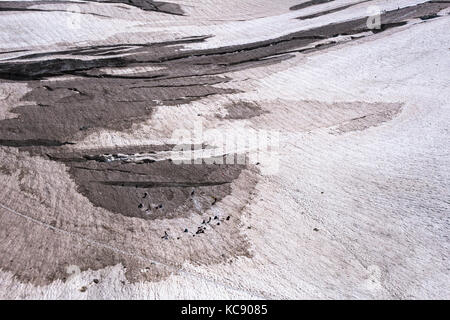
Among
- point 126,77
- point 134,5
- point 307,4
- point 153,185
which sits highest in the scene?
point 134,5

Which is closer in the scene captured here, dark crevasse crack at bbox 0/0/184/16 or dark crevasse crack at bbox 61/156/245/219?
dark crevasse crack at bbox 61/156/245/219

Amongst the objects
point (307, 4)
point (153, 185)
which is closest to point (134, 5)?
point (307, 4)

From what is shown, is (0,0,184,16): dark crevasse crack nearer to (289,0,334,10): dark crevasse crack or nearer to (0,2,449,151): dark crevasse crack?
(0,2,449,151): dark crevasse crack

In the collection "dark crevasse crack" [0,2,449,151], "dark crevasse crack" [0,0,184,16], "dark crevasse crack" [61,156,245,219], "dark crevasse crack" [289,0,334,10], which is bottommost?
"dark crevasse crack" [61,156,245,219]

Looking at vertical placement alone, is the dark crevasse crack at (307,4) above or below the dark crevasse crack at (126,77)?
above

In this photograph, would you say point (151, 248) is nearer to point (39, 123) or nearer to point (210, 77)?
point (39, 123)

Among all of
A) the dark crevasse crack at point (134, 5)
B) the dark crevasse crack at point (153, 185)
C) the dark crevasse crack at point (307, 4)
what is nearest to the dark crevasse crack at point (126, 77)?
the dark crevasse crack at point (153, 185)

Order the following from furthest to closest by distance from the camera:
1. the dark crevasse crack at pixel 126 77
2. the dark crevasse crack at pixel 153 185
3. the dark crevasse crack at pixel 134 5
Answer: the dark crevasse crack at pixel 134 5
the dark crevasse crack at pixel 126 77
the dark crevasse crack at pixel 153 185

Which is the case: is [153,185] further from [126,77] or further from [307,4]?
[307,4]

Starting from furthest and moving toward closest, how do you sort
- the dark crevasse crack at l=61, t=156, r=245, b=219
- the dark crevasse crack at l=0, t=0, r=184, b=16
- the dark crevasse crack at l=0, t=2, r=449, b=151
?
the dark crevasse crack at l=0, t=0, r=184, b=16 → the dark crevasse crack at l=0, t=2, r=449, b=151 → the dark crevasse crack at l=61, t=156, r=245, b=219

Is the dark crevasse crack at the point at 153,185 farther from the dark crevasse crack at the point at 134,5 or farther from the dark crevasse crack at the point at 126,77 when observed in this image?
the dark crevasse crack at the point at 134,5

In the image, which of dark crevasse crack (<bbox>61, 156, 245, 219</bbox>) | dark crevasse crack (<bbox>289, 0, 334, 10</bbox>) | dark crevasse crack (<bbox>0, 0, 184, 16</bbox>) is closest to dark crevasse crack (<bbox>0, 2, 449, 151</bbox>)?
dark crevasse crack (<bbox>61, 156, 245, 219</bbox>)
